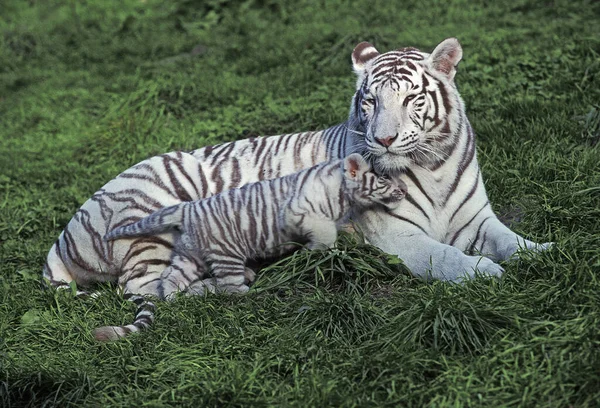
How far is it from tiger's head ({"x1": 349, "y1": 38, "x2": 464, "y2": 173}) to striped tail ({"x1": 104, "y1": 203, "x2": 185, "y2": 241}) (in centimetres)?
113

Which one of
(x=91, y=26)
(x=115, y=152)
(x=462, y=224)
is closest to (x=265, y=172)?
(x=462, y=224)

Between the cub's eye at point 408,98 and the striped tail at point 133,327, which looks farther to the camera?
the cub's eye at point 408,98

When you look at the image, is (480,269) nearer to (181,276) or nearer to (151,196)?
(181,276)

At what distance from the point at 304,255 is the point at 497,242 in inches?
41.3

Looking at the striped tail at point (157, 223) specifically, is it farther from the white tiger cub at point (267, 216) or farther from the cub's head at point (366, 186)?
the cub's head at point (366, 186)

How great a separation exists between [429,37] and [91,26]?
5122mm

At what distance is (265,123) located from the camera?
700cm

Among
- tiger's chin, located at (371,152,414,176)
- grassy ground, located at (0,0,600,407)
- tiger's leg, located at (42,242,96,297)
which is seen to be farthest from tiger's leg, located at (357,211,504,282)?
tiger's leg, located at (42,242,96,297)

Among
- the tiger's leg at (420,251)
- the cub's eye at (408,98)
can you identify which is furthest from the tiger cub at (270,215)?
the cub's eye at (408,98)

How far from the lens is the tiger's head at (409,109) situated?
443cm

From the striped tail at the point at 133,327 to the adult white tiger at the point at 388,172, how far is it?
29cm

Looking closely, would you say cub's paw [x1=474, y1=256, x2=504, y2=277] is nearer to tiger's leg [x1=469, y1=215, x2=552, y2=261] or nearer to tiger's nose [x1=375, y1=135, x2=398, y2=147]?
tiger's leg [x1=469, y1=215, x2=552, y2=261]

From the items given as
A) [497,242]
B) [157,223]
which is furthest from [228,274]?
[497,242]

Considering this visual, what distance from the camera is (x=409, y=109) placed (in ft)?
14.8
